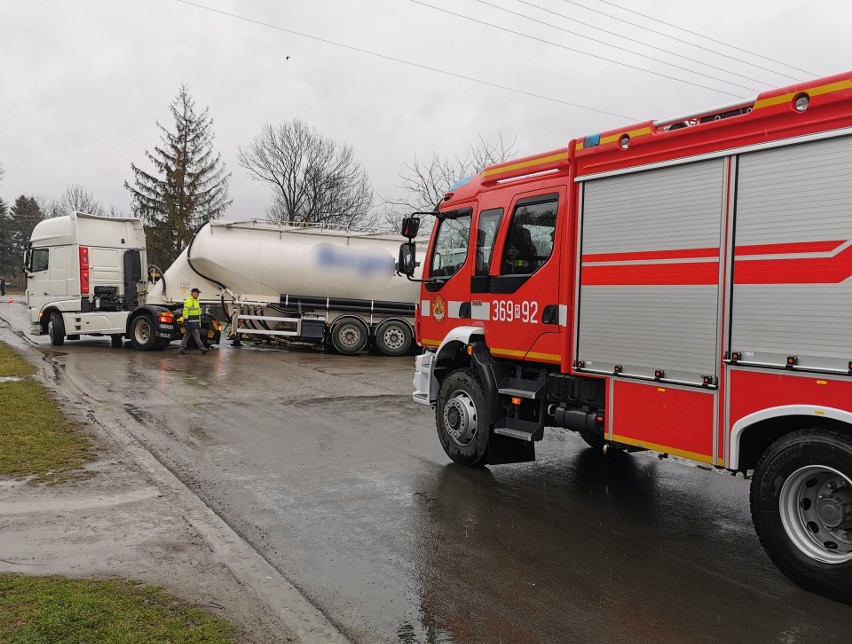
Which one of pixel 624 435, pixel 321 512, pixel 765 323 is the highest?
pixel 765 323

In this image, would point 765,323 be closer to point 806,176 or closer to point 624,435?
point 806,176

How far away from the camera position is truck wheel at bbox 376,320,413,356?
19.2 m

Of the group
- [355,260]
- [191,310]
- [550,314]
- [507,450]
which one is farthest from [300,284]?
[550,314]

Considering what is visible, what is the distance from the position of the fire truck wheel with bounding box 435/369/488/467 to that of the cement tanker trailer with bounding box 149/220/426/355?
11.9m

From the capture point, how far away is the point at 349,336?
19188 millimetres

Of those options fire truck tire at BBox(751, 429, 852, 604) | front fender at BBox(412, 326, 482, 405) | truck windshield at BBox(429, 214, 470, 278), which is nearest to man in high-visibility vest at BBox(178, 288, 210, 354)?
front fender at BBox(412, 326, 482, 405)

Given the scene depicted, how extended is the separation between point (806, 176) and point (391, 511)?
3765 millimetres

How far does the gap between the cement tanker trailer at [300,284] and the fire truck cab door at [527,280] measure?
12354mm

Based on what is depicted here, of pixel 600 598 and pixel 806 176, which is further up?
pixel 806 176

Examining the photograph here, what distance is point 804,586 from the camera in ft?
13.6

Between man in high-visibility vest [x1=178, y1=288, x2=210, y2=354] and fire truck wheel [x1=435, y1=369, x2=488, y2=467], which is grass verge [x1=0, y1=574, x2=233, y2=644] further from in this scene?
man in high-visibility vest [x1=178, y1=288, x2=210, y2=354]

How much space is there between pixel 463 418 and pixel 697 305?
2924mm

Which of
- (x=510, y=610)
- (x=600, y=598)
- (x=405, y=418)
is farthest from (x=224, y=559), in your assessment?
(x=405, y=418)

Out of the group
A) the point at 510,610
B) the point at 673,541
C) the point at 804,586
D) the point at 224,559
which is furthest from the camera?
the point at 673,541
